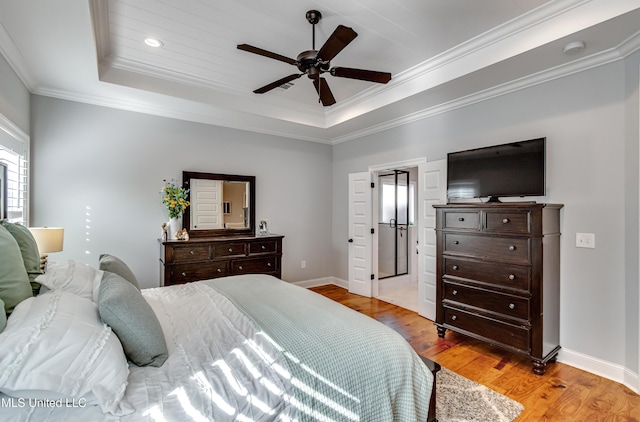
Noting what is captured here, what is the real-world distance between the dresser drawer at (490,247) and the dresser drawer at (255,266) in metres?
2.29

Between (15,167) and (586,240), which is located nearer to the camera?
(586,240)

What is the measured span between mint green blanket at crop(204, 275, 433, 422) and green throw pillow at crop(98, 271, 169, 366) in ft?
1.57

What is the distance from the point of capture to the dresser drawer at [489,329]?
2555 millimetres

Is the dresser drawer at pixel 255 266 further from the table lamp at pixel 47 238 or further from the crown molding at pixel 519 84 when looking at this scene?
the crown molding at pixel 519 84

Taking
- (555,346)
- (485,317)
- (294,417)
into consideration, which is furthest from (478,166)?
(294,417)

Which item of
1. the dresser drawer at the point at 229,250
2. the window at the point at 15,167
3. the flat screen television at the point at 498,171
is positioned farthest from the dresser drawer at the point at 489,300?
the window at the point at 15,167

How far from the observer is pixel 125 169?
3684mm

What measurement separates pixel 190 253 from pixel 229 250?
1.54ft

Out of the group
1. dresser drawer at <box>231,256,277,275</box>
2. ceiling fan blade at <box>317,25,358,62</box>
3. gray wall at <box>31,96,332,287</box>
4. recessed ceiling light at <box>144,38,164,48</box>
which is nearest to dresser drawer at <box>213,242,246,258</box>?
dresser drawer at <box>231,256,277,275</box>

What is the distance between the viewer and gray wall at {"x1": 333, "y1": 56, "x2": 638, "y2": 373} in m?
2.35

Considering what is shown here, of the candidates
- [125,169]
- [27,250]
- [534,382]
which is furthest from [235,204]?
[534,382]

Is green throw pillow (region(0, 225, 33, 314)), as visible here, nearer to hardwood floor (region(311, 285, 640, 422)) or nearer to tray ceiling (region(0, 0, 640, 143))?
tray ceiling (region(0, 0, 640, 143))

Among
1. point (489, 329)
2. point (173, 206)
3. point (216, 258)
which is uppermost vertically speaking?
point (173, 206)

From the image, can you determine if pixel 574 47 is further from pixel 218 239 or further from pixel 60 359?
pixel 218 239
